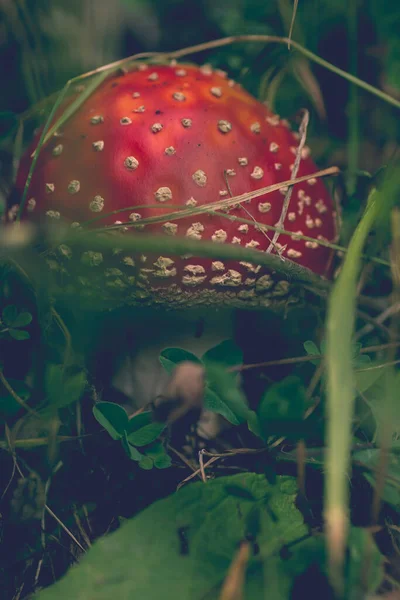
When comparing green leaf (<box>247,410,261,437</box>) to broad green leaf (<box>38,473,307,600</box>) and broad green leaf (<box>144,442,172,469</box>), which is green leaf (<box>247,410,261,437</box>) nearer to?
broad green leaf (<box>38,473,307,600</box>)

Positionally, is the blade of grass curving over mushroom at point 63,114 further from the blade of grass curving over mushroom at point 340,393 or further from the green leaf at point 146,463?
the blade of grass curving over mushroom at point 340,393

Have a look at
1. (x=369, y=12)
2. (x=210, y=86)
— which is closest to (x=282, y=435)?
(x=210, y=86)

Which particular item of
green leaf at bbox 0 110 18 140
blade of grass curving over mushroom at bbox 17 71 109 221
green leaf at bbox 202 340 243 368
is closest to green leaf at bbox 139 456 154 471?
green leaf at bbox 202 340 243 368

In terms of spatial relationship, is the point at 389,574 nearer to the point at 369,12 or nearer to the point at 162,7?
the point at 369,12

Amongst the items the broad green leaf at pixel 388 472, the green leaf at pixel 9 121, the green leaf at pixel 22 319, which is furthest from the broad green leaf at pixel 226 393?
the green leaf at pixel 9 121

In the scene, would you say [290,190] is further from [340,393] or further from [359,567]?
[359,567]

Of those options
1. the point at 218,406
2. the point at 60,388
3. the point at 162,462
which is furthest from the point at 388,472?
the point at 60,388
